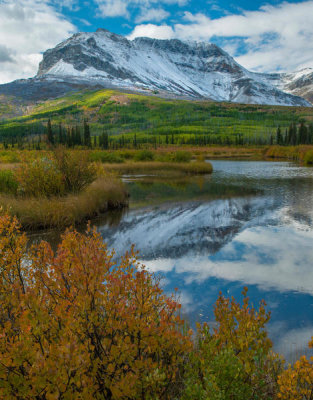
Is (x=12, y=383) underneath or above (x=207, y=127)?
underneath

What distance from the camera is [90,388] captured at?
9.30 feet

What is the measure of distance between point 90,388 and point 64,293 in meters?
1.14

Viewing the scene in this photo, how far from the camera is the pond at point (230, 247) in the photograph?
298 inches

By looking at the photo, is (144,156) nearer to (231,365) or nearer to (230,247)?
(230,247)

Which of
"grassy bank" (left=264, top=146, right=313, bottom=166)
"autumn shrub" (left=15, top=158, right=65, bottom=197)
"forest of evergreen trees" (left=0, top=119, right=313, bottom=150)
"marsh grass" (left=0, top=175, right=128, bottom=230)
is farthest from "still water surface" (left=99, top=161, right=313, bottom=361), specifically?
"forest of evergreen trees" (left=0, top=119, right=313, bottom=150)

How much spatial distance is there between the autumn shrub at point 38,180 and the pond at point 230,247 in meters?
3.20

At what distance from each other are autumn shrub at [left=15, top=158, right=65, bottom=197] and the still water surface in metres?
3.60

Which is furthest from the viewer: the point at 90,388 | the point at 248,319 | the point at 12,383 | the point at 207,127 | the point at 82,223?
the point at 207,127

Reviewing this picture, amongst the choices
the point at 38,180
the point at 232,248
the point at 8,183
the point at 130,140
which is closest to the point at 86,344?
the point at 232,248

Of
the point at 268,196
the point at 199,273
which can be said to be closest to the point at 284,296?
the point at 199,273

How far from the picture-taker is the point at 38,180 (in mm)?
16375

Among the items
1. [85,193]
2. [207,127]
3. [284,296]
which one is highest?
[207,127]

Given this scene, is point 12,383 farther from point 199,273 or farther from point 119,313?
point 199,273

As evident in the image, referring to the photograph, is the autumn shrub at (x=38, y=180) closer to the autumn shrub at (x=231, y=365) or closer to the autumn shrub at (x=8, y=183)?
the autumn shrub at (x=8, y=183)
